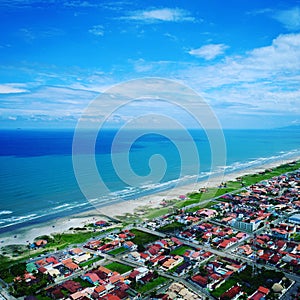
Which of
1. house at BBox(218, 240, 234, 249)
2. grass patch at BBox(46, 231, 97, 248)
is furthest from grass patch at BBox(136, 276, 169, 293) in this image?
grass patch at BBox(46, 231, 97, 248)

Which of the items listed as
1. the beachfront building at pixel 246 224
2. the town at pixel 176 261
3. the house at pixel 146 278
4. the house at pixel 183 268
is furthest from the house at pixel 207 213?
the house at pixel 146 278

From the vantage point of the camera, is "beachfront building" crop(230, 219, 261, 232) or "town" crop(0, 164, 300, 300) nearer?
"town" crop(0, 164, 300, 300)

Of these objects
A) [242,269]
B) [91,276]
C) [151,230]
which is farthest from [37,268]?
[242,269]

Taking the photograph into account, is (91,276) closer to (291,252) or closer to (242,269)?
(242,269)

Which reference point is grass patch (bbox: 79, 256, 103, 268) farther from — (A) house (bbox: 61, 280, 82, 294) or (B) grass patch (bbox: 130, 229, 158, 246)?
(B) grass patch (bbox: 130, 229, 158, 246)

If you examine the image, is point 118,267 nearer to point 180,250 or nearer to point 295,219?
point 180,250
